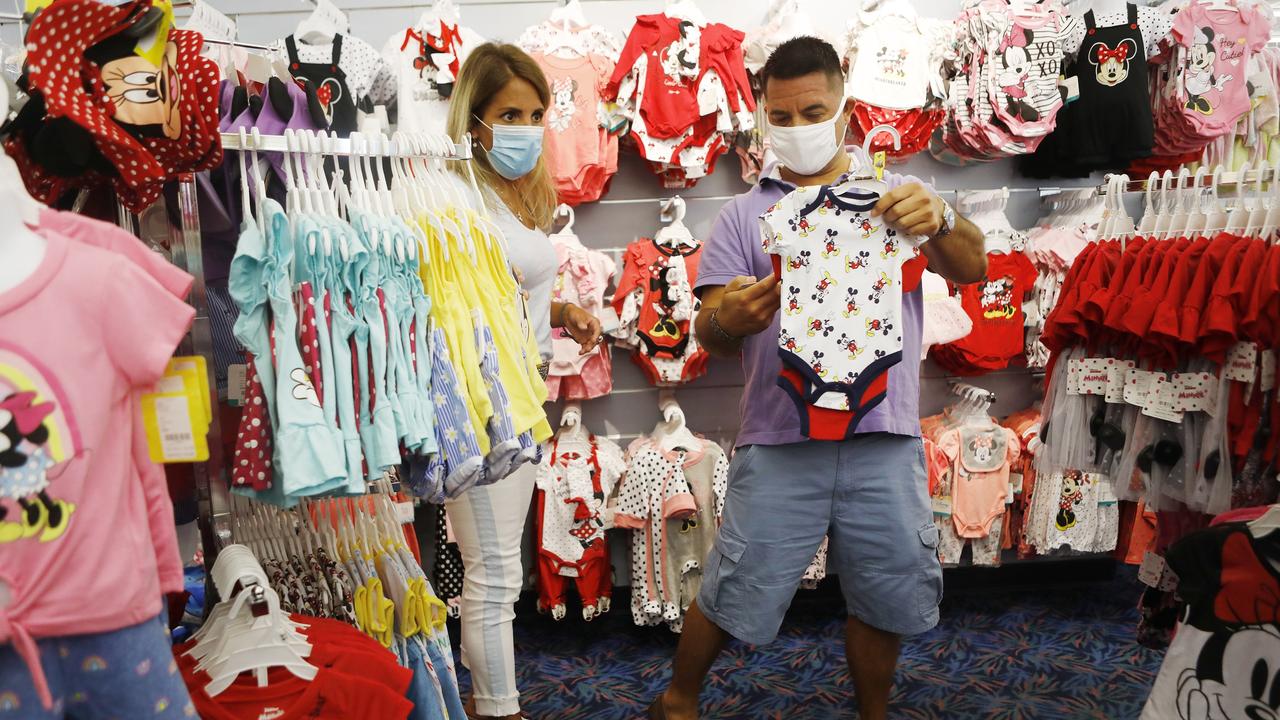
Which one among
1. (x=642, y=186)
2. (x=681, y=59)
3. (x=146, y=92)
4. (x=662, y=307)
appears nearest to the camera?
(x=146, y=92)

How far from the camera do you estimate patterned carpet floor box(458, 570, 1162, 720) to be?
111 inches

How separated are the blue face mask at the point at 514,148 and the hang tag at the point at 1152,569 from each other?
2.20 metres

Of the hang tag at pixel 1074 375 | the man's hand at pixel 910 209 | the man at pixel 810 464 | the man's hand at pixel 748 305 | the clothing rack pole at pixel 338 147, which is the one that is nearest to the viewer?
the clothing rack pole at pixel 338 147

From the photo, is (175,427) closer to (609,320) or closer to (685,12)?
(609,320)

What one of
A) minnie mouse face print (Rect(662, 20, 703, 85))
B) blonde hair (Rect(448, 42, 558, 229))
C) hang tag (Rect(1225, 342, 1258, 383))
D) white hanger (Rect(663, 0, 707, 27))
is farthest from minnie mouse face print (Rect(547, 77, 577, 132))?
hang tag (Rect(1225, 342, 1258, 383))

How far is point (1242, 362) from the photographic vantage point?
6.89 feet

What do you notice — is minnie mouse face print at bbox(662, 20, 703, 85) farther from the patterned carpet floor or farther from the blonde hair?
the patterned carpet floor

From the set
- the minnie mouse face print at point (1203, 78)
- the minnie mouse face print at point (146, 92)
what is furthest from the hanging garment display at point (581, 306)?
the minnie mouse face print at point (1203, 78)

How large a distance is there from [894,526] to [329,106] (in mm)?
2273

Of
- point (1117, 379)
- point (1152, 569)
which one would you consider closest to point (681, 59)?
point (1117, 379)

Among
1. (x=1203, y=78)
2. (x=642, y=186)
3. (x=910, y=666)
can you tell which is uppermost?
(x=1203, y=78)

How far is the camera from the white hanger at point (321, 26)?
3090 millimetres

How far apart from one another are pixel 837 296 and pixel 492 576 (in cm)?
116

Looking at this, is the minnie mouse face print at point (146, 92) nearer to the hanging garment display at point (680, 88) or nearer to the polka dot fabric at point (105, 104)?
Result: the polka dot fabric at point (105, 104)
